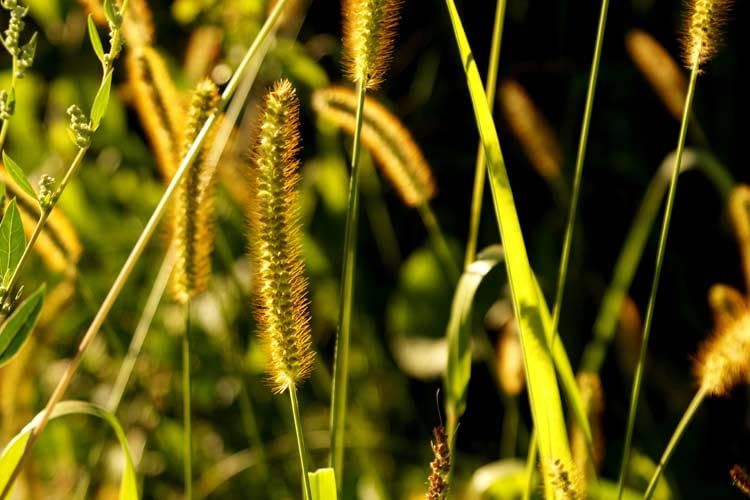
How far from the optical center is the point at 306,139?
248 cm

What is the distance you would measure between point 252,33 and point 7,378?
0.81 metres

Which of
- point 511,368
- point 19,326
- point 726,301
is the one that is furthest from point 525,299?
point 511,368

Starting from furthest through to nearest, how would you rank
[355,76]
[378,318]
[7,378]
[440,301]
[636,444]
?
[378,318], [440,301], [636,444], [7,378], [355,76]

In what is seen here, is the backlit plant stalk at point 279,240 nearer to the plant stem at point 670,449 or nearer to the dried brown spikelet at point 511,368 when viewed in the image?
the plant stem at point 670,449

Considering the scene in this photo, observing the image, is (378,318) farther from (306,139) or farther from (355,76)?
(355,76)

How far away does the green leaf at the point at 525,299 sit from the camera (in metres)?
0.79

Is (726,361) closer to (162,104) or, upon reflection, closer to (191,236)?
(191,236)

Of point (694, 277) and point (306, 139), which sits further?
point (306, 139)

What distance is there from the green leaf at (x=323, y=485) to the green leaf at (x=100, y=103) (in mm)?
292

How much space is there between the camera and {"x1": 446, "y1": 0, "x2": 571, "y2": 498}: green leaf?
79cm

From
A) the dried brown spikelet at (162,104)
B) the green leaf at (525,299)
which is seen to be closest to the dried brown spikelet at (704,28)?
the green leaf at (525,299)

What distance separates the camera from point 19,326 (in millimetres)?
638

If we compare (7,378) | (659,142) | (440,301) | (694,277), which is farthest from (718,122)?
(7,378)

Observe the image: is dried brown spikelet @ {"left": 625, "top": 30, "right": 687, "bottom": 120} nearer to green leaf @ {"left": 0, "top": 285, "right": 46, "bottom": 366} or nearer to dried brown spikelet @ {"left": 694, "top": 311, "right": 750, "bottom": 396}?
dried brown spikelet @ {"left": 694, "top": 311, "right": 750, "bottom": 396}
